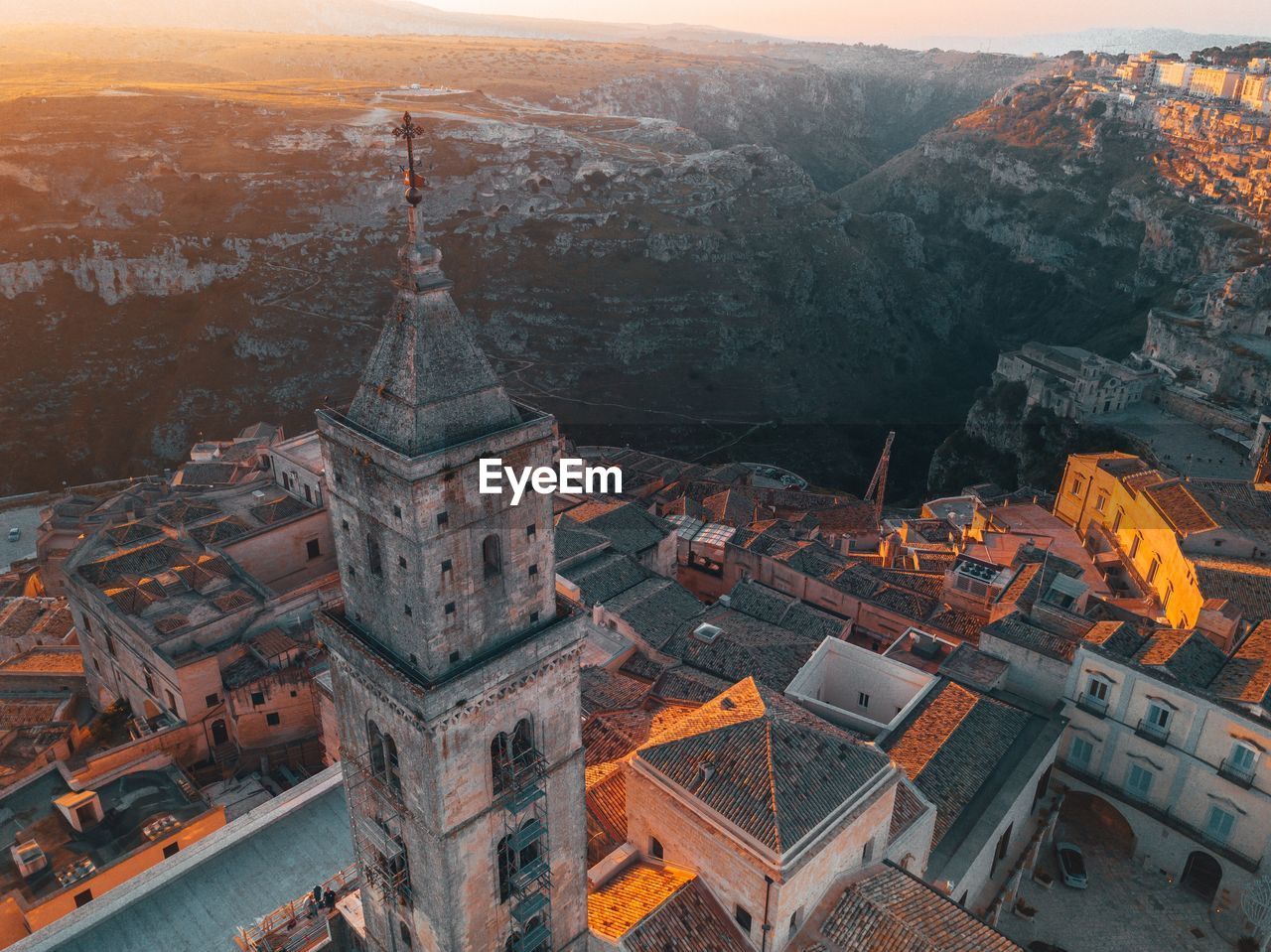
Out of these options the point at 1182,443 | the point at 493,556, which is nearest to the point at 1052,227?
the point at 1182,443

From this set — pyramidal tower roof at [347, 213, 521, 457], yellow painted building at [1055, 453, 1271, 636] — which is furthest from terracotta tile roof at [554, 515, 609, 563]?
pyramidal tower roof at [347, 213, 521, 457]

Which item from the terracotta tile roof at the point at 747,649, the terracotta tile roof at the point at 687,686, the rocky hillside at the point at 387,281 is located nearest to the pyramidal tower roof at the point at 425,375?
the terracotta tile roof at the point at 687,686

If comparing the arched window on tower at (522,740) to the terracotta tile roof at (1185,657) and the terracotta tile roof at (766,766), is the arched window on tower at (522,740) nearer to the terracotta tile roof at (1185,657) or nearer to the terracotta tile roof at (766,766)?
the terracotta tile roof at (766,766)

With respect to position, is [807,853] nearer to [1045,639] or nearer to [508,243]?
[1045,639]

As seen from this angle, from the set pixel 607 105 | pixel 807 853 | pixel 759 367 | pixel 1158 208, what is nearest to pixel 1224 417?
pixel 759 367

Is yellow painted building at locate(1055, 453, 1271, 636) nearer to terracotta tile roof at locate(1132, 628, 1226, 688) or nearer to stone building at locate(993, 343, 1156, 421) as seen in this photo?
terracotta tile roof at locate(1132, 628, 1226, 688)
